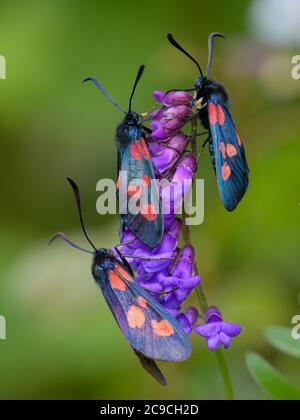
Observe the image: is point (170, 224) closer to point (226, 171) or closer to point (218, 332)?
point (226, 171)

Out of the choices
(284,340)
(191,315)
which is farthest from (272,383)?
(191,315)

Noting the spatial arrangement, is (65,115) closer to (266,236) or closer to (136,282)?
(266,236)

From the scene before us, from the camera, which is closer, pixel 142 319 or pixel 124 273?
pixel 142 319

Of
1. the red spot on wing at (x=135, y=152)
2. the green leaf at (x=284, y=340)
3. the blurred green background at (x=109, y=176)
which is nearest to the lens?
the red spot on wing at (x=135, y=152)

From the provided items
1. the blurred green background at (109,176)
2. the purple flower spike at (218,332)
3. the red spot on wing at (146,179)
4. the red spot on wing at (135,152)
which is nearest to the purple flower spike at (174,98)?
the red spot on wing at (135,152)

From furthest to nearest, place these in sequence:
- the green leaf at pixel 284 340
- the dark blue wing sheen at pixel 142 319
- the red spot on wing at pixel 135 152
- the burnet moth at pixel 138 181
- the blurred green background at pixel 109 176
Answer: the blurred green background at pixel 109 176, the green leaf at pixel 284 340, the red spot on wing at pixel 135 152, the burnet moth at pixel 138 181, the dark blue wing sheen at pixel 142 319

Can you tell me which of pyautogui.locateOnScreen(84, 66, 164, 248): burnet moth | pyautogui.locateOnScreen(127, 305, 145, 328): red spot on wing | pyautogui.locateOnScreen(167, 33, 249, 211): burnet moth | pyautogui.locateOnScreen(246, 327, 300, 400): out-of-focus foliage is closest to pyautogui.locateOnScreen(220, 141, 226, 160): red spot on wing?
pyautogui.locateOnScreen(167, 33, 249, 211): burnet moth

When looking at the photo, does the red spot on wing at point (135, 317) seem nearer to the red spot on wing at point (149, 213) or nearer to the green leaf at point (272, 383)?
the red spot on wing at point (149, 213)
